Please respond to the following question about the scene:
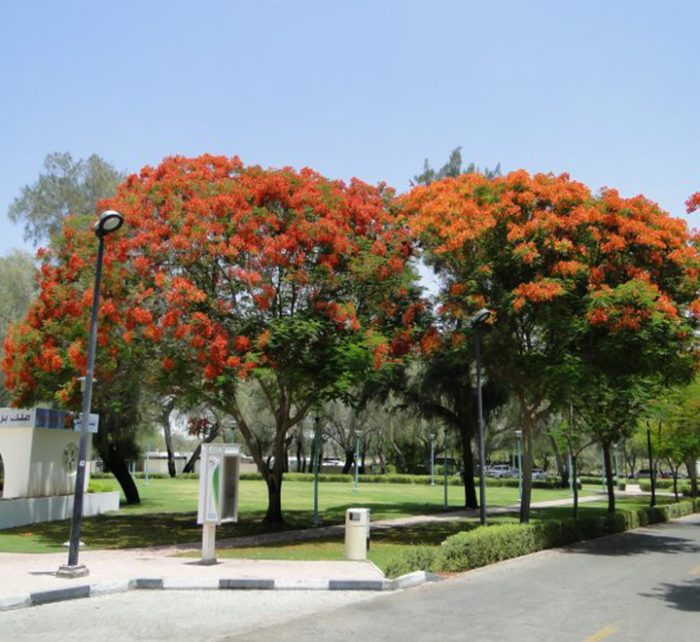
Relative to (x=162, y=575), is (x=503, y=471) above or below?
below

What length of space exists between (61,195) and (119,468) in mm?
13360

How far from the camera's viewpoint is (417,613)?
9.47 m

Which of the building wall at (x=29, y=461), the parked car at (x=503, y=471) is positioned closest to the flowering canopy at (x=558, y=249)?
the building wall at (x=29, y=461)

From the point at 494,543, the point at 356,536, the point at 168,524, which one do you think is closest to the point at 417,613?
the point at 356,536

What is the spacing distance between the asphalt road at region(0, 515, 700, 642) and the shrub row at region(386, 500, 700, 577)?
593 millimetres

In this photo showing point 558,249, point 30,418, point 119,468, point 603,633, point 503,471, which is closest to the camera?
point 603,633

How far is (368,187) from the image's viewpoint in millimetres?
20344

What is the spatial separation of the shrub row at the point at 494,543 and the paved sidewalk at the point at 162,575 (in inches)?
23.8

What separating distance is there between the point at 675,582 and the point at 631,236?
27.6 ft

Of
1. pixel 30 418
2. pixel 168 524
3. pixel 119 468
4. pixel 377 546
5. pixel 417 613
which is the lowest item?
pixel 168 524

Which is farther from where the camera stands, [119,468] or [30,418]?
[119,468]

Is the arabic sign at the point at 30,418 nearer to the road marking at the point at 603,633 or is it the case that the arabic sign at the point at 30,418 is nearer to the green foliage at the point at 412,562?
the green foliage at the point at 412,562

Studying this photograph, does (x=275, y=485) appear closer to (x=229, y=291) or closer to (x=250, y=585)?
(x=229, y=291)

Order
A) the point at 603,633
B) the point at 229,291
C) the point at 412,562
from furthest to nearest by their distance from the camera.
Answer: the point at 229,291 < the point at 412,562 < the point at 603,633
